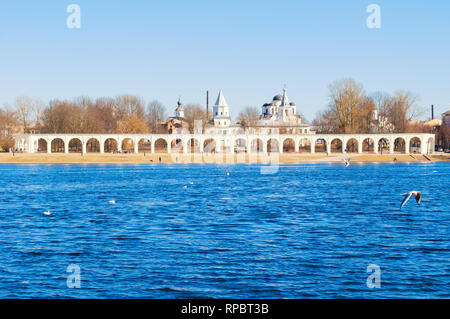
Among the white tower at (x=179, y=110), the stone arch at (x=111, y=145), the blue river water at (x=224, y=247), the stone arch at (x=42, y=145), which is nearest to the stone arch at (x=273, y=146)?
the stone arch at (x=111, y=145)

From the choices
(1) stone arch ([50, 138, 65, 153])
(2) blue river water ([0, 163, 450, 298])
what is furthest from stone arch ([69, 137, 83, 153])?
(2) blue river water ([0, 163, 450, 298])

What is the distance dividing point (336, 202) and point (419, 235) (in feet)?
46.2

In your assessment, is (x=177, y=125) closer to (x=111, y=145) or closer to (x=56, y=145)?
(x=111, y=145)

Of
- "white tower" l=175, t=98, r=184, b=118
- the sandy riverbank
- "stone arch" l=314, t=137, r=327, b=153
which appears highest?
"white tower" l=175, t=98, r=184, b=118

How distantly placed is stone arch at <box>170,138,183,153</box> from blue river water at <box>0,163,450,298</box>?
8164 cm

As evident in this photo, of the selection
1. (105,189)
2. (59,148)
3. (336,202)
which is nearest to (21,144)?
(59,148)

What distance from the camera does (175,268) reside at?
18359mm

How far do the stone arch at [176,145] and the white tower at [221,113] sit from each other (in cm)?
2889

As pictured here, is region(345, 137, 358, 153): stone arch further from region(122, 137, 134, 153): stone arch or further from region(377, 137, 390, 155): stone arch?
region(122, 137, 134, 153): stone arch

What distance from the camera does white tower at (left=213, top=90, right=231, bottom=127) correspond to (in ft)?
512

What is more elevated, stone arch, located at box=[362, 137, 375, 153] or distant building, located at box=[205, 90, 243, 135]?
distant building, located at box=[205, 90, 243, 135]

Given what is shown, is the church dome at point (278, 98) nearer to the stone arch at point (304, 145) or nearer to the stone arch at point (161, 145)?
the stone arch at point (304, 145)

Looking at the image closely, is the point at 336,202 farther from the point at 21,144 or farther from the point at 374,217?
the point at 21,144

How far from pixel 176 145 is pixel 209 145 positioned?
8067mm
